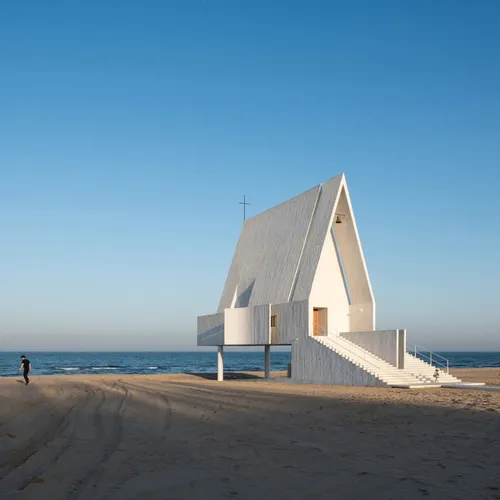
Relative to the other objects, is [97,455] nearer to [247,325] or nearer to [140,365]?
[247,325]

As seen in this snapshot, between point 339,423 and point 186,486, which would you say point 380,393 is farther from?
point 186,486

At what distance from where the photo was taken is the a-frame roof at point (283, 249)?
24.3 meters

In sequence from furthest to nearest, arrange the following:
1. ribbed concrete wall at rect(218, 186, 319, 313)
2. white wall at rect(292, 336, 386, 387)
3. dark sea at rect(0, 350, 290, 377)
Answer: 1. dark sea at rect(0, 350, 290, 377)
2. ribbed concrete wall at rect(218, 186, 319, 313)
3. white wall at rect(292, 336, 386, 387)

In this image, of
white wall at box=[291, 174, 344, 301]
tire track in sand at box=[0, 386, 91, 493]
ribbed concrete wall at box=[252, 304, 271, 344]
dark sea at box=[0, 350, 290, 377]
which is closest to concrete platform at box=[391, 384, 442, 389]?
white wall at box=[291, 174, 344, 301]

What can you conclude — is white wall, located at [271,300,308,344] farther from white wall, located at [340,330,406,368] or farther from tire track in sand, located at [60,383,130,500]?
tire track in sand, located at [60,383,130,500]

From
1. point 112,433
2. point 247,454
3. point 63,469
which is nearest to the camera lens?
point 63,469

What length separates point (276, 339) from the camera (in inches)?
974

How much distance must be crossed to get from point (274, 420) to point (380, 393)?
6577 mm

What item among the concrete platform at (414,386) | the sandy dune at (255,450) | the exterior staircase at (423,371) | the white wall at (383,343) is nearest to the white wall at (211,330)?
the white wall at (383,343)

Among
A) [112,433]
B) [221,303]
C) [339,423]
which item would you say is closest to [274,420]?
[339,423]

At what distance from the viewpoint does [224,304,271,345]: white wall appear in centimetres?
2464

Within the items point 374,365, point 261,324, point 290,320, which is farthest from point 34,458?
point 261,324

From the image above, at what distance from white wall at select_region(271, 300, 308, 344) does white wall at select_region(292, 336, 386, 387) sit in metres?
0.42

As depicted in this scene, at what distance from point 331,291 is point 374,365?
5.32 metres
